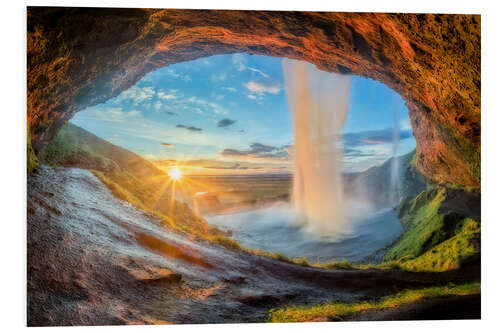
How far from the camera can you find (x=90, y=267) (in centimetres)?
427

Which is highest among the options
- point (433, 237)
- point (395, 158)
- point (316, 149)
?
point (316, 149)

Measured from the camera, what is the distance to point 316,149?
17.9 feet

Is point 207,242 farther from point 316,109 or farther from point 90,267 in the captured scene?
point 316,109

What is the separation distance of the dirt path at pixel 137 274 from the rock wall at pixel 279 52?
1335 millimetres

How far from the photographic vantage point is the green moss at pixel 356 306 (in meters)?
4.62

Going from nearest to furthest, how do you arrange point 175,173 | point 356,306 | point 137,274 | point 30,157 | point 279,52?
1. point 137,274
2. point 30,157
3. point 356,306
4. point 175,173
5. point 279,52

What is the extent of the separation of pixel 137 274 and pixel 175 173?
1.70m

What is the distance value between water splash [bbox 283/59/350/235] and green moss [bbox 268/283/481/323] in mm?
1192

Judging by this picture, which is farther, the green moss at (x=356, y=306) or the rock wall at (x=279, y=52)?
the green moss at (x=356, y=306)

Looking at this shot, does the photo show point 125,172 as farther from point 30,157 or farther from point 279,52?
point 279,52

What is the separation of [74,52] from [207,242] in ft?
11.6

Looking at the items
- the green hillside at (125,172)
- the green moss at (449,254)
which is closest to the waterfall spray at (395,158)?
the green moss at (449,254)

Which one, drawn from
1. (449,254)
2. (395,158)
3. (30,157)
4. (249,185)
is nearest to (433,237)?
(449,254)

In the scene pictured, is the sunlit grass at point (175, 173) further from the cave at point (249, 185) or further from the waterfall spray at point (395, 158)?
the waterfall spray at point (395, 158)
